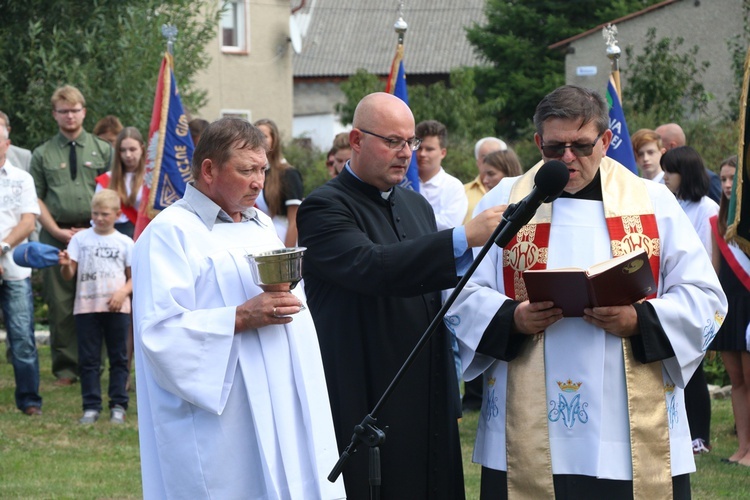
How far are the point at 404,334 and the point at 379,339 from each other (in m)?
0.11

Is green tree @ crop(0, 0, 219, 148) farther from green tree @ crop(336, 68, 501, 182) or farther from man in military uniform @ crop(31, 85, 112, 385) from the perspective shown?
green tree @ crop(336, 68, 501, 182)

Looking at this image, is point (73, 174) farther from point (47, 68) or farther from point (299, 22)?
point (299, 22)

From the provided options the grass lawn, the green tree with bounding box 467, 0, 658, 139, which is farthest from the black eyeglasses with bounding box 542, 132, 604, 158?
the green tree with bounding box 467, 0, 658, 139

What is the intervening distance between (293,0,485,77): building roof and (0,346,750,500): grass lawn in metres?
36.0

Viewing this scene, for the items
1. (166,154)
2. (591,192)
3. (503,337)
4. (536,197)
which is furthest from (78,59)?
(536,197)

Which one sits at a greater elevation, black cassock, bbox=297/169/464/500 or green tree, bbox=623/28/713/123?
green tree, bbox=623/28/713/123

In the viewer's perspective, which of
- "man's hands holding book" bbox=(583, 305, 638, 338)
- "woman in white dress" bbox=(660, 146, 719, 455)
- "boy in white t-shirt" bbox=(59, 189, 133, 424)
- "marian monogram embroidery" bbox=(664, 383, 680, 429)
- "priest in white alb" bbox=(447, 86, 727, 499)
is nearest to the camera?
"man's hands holding book" bbox=(583, 305, 638, 338)

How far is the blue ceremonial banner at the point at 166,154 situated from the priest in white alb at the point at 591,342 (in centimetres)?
589

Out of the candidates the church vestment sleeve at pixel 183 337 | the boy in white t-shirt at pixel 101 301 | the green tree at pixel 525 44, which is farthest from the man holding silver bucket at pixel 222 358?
the green tree at pixel 525 44

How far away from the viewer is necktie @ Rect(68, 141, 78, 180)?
1059cm

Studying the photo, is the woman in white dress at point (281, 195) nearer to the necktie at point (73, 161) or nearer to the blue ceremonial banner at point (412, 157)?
the blue ceremonial banner at point (412, 157)

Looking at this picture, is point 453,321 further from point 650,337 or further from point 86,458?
point 86,458

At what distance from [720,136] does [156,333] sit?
16166 millimetres

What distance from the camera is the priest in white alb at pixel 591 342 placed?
175 inches
